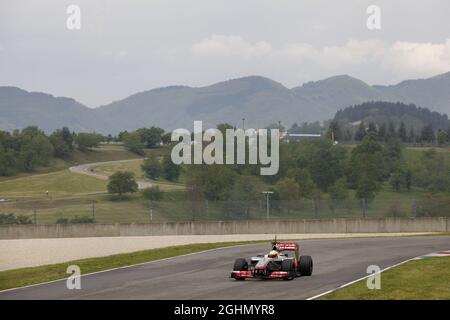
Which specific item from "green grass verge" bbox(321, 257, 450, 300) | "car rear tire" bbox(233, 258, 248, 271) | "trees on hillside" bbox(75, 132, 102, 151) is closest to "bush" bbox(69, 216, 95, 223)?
"green grass verge" bbox(321, 257, 450, 300)

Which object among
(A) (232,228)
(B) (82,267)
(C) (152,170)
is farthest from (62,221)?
(C) (152,170)

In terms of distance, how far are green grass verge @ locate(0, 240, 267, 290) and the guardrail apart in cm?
1516

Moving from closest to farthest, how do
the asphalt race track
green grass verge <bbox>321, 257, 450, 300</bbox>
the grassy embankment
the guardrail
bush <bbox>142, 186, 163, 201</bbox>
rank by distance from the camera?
green grass verge <bbox>321, 257, 450, 300</bbox> < the asphalt race track < the guardrail < the grassy embankment < bush <bbox>142, 186, 163, 201</bbox>

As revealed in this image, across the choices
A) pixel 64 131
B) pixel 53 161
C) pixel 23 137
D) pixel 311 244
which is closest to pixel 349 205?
pixel 311 244

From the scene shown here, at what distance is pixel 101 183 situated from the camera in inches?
4638

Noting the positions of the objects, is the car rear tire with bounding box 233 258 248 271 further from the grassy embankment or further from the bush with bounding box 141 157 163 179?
the bush with bounding box 141 157 163 179

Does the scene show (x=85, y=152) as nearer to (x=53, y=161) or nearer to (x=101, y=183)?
(x=53, y=161)

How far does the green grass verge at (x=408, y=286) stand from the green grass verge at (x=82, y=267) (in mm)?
9538

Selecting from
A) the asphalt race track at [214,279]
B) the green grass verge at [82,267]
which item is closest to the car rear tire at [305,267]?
the asphalt race track at [214,279]

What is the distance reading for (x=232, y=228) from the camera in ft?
182

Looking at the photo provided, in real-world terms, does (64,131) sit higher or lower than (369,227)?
higher

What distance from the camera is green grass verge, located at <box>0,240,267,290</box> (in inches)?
1045
